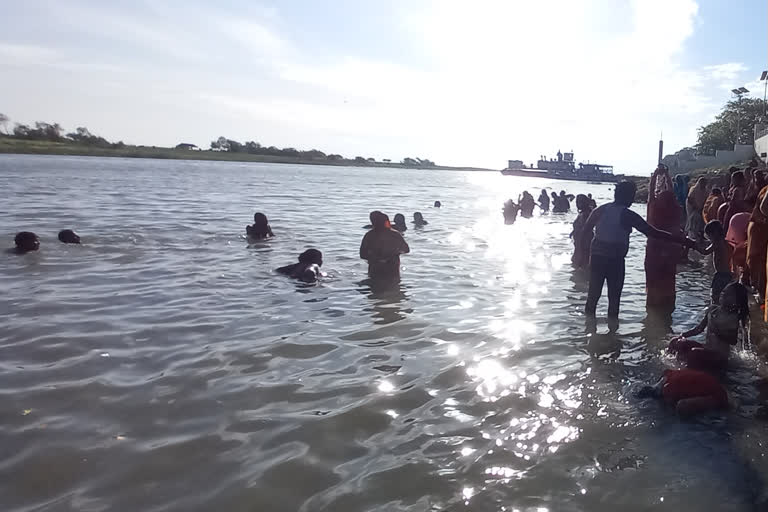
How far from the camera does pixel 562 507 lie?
10.7 ft

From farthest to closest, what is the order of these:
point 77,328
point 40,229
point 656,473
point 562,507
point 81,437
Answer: point 40,229, point 77,328, point 81,437, point 656,473, point 562,507

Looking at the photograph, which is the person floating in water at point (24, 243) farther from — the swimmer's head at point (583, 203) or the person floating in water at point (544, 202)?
the person floating in water at point (544, 202)

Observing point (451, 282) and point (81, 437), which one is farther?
point (451, 282)

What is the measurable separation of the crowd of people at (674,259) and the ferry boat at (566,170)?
65475 millimetres

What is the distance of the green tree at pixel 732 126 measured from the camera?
178 ft

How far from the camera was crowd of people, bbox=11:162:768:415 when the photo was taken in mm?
5094

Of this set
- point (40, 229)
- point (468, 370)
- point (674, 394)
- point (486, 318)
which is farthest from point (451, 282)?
point (40, 229)

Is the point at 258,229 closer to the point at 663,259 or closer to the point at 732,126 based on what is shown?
the point at 663,259

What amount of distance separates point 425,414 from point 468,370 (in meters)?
1.08

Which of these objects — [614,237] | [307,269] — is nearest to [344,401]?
[614,237]

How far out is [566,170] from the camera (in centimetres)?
7806

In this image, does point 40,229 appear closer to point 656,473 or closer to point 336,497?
point 336,497

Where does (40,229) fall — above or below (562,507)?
above

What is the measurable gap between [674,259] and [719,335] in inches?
91.6
